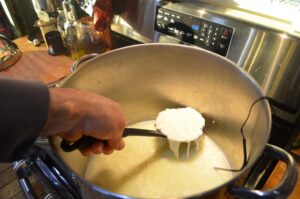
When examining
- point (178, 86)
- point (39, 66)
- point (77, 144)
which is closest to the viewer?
point (77, 144)

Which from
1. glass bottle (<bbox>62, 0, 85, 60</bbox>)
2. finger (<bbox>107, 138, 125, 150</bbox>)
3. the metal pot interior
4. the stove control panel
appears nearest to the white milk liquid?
the metal pot interior

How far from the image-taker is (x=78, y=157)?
57 centimetres

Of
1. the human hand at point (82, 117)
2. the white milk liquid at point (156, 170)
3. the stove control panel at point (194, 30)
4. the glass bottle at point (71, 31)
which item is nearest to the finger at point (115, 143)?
the human hand at point (82, 117)

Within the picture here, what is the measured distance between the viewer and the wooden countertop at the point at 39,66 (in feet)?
2.52

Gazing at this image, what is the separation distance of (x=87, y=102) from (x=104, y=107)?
31 mm

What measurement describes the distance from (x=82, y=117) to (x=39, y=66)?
52 cm

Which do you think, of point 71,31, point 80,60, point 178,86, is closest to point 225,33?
point 178,86

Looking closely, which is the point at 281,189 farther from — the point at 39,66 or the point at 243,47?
the point at 39,66

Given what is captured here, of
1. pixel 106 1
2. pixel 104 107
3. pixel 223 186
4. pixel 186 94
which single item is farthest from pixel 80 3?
pixel 223 186

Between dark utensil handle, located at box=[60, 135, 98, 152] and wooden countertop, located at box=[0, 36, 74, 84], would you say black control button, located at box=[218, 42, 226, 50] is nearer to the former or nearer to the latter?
dark utensil handle, located at box=[60, 135, 98, 152]

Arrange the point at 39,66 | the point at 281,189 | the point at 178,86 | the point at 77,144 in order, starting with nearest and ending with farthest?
the point at 281,189 → the point at 77,144 → the point at 178,86 → the point at 39,66

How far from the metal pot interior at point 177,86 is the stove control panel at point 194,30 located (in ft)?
0.12

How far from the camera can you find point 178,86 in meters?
0.69

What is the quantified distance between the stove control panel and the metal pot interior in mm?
37
